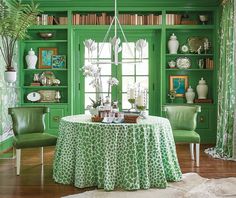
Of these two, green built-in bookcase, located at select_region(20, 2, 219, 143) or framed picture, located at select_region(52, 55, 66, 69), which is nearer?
green built-in bookcase, located at select_region(20, 2, 219, 143)

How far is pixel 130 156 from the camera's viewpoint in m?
3.52

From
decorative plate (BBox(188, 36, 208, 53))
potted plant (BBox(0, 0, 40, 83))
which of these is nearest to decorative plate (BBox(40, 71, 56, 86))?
potted plant (BBox(0, 0, 40, 83))

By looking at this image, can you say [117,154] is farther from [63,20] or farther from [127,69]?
[63,20]

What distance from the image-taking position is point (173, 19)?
6.77m

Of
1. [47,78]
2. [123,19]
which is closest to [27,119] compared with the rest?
[47,78]

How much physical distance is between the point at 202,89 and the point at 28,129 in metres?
3.62

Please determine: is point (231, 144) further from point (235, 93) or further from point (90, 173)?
point (90, 173)

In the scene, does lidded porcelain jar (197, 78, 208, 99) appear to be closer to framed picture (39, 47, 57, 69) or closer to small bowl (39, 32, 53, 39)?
framed picture (39, 47, 57, 69)

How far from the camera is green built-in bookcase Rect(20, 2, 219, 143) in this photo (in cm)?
675

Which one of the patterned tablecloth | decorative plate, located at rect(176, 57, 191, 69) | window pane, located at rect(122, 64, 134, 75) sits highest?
decorative plate, located at rect(176, 57, 191, 69)

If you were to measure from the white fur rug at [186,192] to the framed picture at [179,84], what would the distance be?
10.6ft

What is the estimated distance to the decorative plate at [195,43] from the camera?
6.89 metres

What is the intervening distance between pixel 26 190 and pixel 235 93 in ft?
11.6

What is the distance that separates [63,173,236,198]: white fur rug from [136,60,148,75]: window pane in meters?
3.43
